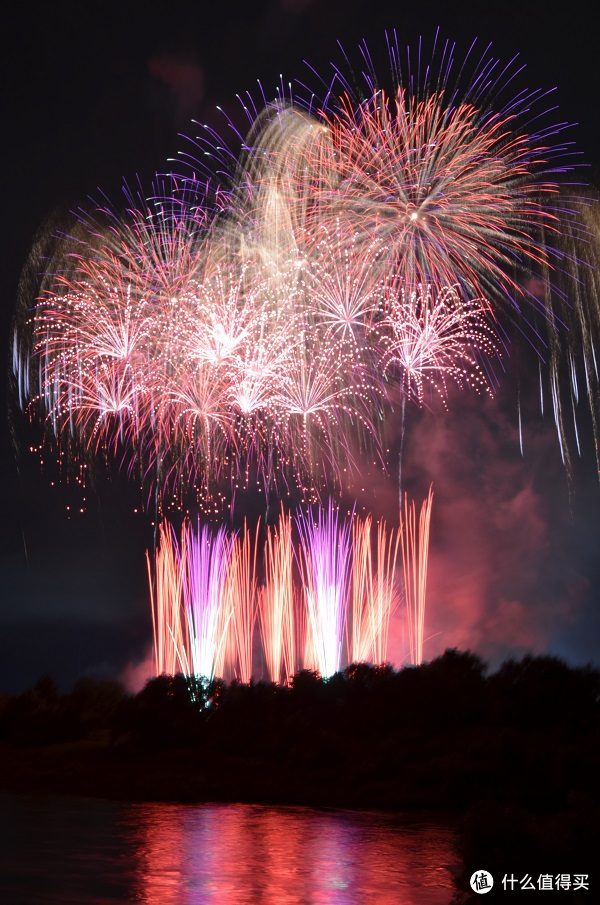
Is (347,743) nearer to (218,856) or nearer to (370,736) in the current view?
(370,736)

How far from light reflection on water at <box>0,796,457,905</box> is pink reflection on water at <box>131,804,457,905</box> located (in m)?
0.01

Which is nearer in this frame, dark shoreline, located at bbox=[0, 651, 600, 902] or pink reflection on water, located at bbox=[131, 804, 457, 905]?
pink reflection on water, located at bbox=[131, 804, 457, 905]

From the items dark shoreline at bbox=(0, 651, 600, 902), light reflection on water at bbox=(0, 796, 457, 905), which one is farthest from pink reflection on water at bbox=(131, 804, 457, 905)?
dark shoreline at bbox=(0, 651, 600, 902)

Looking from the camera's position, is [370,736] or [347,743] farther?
[370,736]

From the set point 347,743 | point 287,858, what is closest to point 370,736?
point 347,743

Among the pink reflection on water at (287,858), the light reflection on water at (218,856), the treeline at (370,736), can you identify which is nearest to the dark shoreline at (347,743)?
the treeline at (370,736)

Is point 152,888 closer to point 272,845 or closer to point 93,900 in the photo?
point 93,900

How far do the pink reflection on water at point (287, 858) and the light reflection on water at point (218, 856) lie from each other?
1 centimetres

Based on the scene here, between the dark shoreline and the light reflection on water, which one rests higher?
the dark shoreline

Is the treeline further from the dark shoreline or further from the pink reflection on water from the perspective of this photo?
the pink reflection on water

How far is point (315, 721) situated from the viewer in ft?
71.2

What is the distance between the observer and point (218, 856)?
40.6 feet

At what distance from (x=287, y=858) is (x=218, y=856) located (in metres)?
0.87

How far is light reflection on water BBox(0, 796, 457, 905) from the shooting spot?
10148mm
